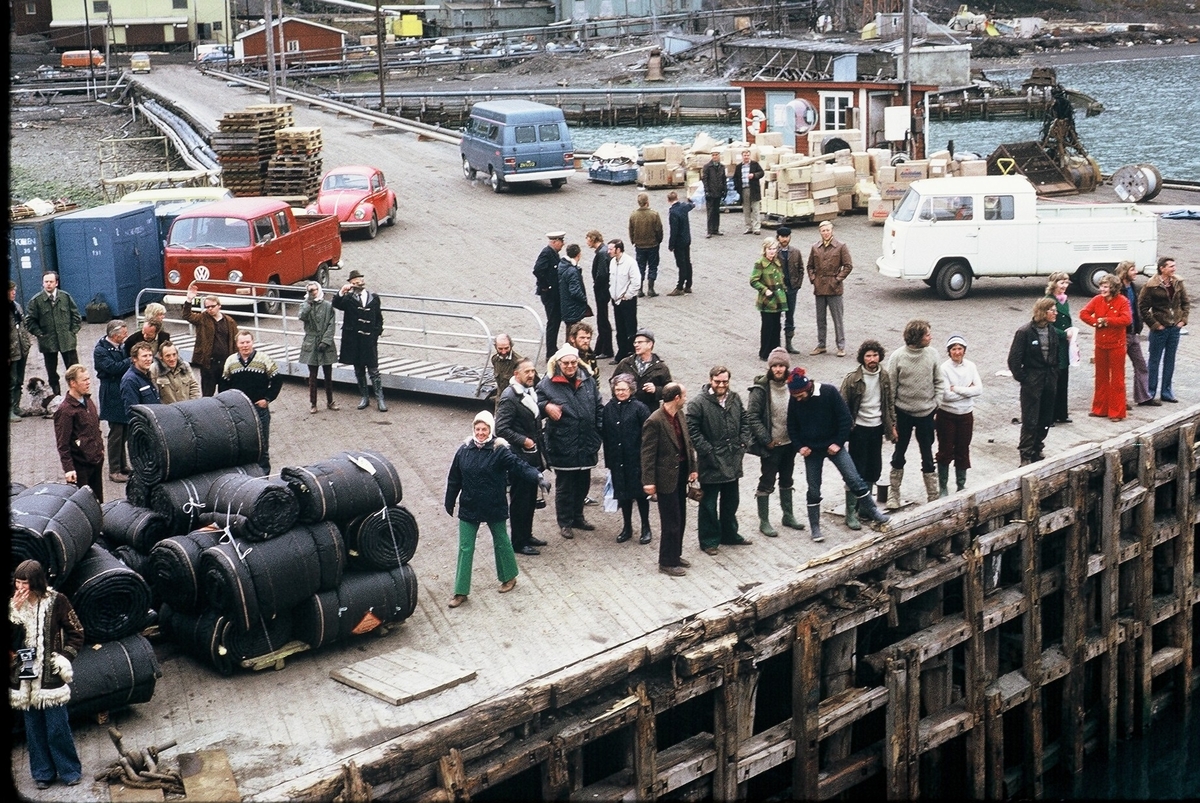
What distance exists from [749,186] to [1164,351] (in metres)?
12.8

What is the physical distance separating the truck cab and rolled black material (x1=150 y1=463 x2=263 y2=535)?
13.7 meters

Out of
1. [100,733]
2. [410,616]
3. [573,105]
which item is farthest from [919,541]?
[573,105]

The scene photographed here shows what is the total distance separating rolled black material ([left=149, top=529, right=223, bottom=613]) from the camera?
11.2 meters

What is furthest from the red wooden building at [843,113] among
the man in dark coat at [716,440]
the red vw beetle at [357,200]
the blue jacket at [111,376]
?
the man in dark coat at [716,440]

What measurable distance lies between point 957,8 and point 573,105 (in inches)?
2113

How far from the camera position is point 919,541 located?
13.6 meters

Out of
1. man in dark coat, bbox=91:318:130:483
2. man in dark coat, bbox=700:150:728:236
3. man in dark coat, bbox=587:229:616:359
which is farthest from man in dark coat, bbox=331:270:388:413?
man in dark coat, bbox=700:150:728:236

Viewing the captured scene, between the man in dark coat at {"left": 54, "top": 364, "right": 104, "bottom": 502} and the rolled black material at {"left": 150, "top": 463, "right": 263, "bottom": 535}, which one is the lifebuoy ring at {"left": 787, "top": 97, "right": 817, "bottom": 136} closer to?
the man in dark coat at {"left": 54, "top": 364, "right": 104, "bottom": 502}

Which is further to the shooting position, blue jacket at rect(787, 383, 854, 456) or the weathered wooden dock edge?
blue jacket at rect(787, 383, 854, 456)

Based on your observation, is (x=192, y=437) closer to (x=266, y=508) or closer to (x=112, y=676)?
(x=266, y=508)

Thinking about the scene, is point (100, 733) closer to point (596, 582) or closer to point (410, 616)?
point (410, 616)

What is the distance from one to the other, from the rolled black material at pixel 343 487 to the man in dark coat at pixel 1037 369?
22.1ft

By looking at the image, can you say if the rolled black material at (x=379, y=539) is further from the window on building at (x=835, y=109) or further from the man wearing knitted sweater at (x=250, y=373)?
the window on building at (x=835, y=109)

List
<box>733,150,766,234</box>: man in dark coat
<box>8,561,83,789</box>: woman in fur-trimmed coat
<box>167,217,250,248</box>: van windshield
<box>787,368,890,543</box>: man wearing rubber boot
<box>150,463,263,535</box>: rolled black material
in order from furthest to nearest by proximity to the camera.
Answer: <box>733,150,766,234</box>: man in dark coat < <box>167,217,250,248</box>: van windshield < <box>787,368,890,543</box>: man wearing rubber boot < <box>150,463,263,535</box>: rolled black material < <box>8,561,83,789</box>: woman in fur-trimmed coat
